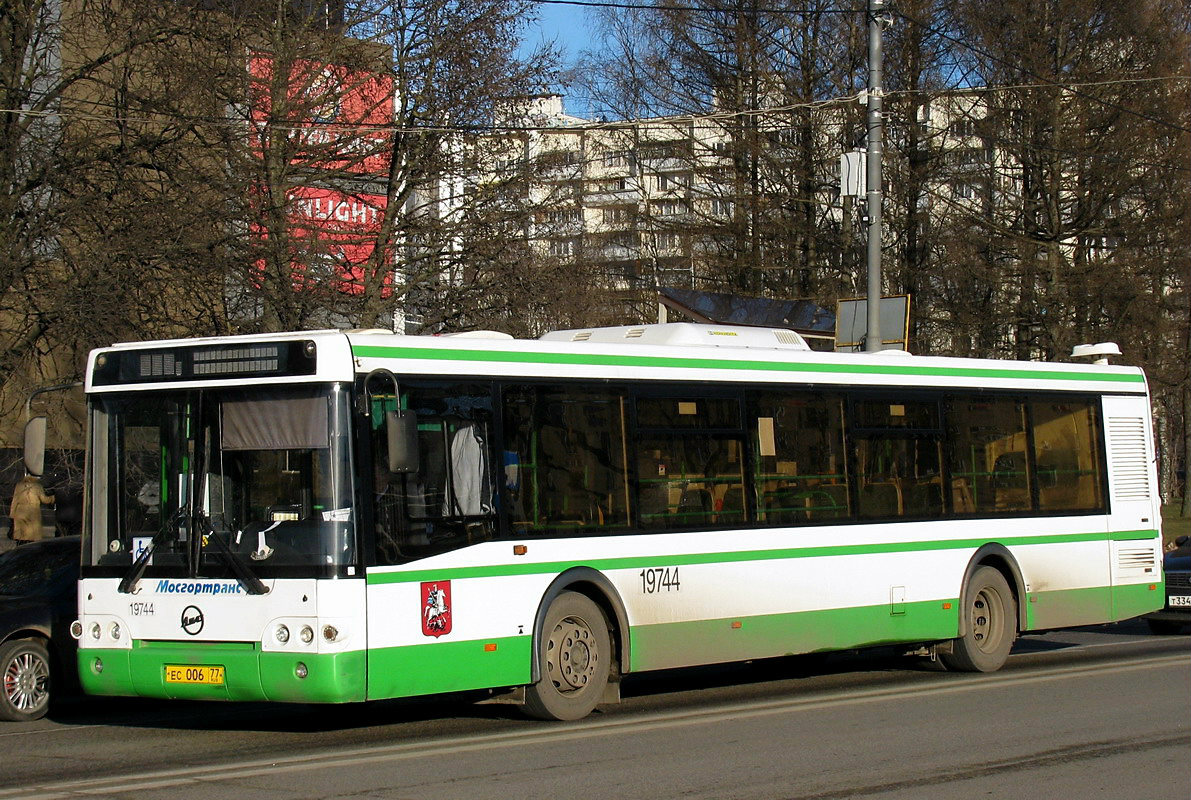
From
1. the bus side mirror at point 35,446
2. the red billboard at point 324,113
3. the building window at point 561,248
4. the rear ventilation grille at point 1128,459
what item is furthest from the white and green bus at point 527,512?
the building window at point 561,248

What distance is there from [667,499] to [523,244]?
1145 centimetres

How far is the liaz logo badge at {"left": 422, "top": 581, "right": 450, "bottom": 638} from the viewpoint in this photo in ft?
33.7

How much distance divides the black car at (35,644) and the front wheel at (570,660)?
3.70 m

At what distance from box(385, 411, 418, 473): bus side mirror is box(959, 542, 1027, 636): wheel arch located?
687 cm

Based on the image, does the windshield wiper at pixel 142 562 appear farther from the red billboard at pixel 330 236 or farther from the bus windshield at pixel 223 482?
the red billboard at pixel 330 236

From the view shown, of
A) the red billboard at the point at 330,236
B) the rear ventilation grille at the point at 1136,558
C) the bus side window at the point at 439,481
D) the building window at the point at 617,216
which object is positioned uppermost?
the building window at the point at 617,216

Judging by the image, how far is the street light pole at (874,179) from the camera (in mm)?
19703

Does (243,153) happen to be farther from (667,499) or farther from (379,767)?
(379,767)

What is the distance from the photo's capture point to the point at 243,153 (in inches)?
816

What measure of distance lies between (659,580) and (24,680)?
16.2 feet

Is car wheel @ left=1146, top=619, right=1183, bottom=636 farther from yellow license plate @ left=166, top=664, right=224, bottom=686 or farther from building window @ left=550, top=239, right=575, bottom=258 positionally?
yellow license plate @ left=166, top=664, right=224, bottom=686

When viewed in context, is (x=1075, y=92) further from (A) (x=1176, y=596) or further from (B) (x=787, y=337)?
(B) (x=787, y=337)

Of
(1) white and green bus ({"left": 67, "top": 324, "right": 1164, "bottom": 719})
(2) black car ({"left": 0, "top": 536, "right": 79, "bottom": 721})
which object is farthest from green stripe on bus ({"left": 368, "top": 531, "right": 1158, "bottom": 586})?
(2) black car ({"left": 0, "top": 536, "right": 79, "bottom": 721})

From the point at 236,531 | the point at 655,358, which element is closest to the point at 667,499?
the point at 655,358
